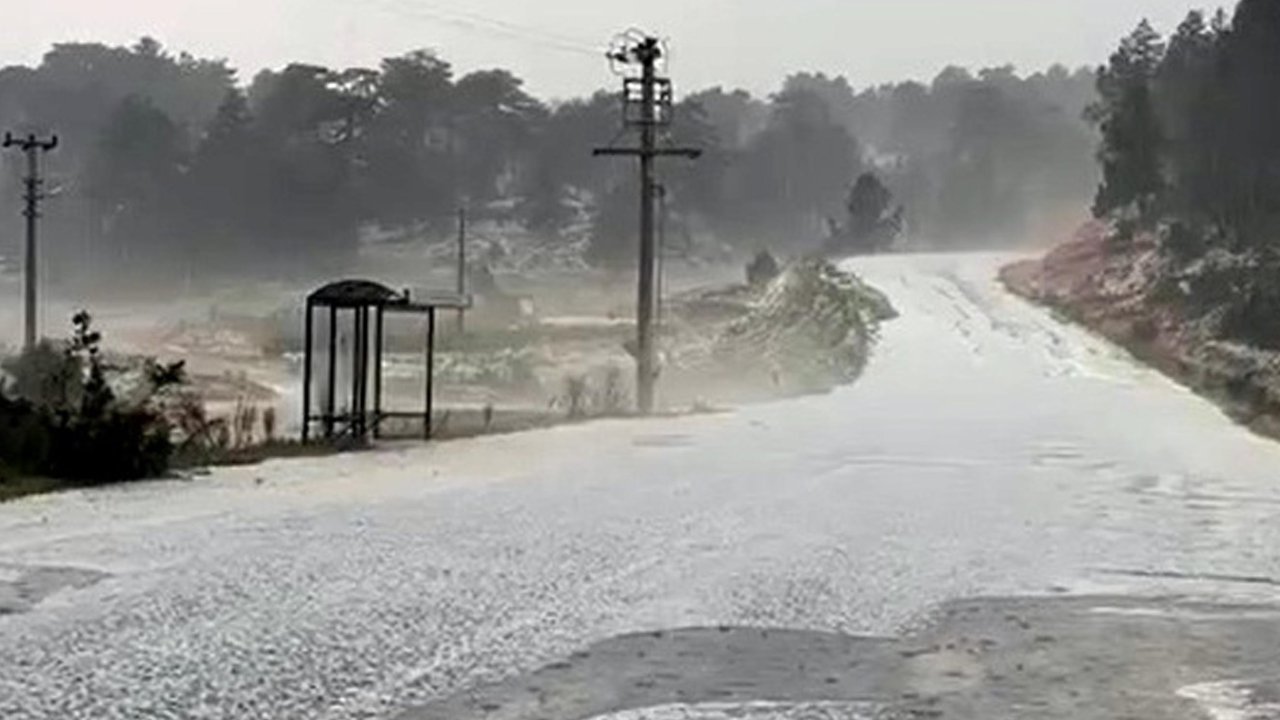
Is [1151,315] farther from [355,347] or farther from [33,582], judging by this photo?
[33,582]

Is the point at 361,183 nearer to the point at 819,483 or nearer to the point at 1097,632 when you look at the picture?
the point at 819,483

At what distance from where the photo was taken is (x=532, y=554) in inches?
548

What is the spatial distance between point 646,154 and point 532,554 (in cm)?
2906

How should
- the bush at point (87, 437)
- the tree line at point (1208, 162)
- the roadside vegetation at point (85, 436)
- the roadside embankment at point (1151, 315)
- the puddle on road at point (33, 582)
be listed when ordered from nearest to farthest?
the puddle on road at point (33, 582) < the roadside vegetation at point (85, 436) < the bush at point (87, 437) < the roadside embankment at point (1151, 315) < the tree line at point (1208, 162)

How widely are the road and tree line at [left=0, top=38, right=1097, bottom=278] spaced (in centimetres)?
8934

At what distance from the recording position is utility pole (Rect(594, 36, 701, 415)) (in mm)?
42219

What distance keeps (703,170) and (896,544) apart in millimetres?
118293

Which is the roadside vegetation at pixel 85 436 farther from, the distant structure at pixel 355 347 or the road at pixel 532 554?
the distant structure at pixel 355 347

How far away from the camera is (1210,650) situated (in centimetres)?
1059

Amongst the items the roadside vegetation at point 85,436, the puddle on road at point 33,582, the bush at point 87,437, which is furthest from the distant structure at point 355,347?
the puddle on road at point 33,582

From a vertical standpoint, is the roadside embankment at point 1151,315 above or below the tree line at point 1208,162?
below

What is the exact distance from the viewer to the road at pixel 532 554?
30.3 feet

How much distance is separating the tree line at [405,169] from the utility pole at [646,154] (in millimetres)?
65980

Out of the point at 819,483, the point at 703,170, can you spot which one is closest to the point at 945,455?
the point at 819,483
